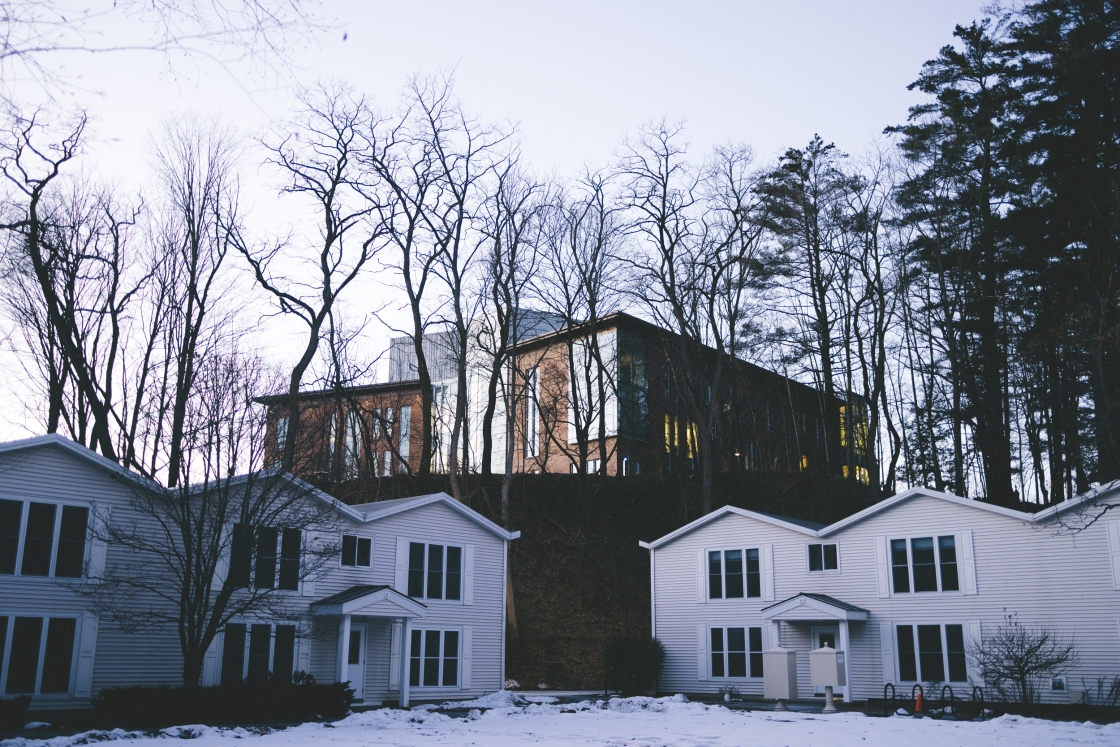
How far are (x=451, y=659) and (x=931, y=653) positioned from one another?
40.6 feet

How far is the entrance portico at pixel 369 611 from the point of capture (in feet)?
69.9

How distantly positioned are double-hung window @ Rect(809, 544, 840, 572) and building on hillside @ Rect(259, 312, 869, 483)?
884 centimetres

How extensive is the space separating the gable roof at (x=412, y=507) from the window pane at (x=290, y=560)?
1563mm

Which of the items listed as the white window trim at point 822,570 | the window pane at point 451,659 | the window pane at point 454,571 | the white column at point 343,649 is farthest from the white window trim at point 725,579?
the white column at point 343,649

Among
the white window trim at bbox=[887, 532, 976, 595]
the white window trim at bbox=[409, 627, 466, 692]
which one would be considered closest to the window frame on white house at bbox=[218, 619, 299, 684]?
the white window trim at bbox=[409, 627, 466, 692]

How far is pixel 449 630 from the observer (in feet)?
81.8

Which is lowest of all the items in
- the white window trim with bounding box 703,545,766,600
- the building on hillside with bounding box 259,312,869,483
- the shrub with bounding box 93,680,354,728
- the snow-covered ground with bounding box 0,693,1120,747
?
the snow-covered ground with bounding box 0,693,1120,747

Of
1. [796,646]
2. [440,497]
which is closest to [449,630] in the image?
[440,497]

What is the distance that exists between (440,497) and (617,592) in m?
11.6

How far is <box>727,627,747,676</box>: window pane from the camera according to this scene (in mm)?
27250

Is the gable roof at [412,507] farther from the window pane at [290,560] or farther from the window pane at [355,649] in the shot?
the window pane at [355,649]

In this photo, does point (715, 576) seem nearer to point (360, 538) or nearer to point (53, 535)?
point (360, 538)

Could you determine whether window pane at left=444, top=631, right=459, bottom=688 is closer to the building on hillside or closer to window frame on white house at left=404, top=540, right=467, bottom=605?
window frame on white house at left=404, top=540, right=467, bottom=605

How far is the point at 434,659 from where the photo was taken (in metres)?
24.4
